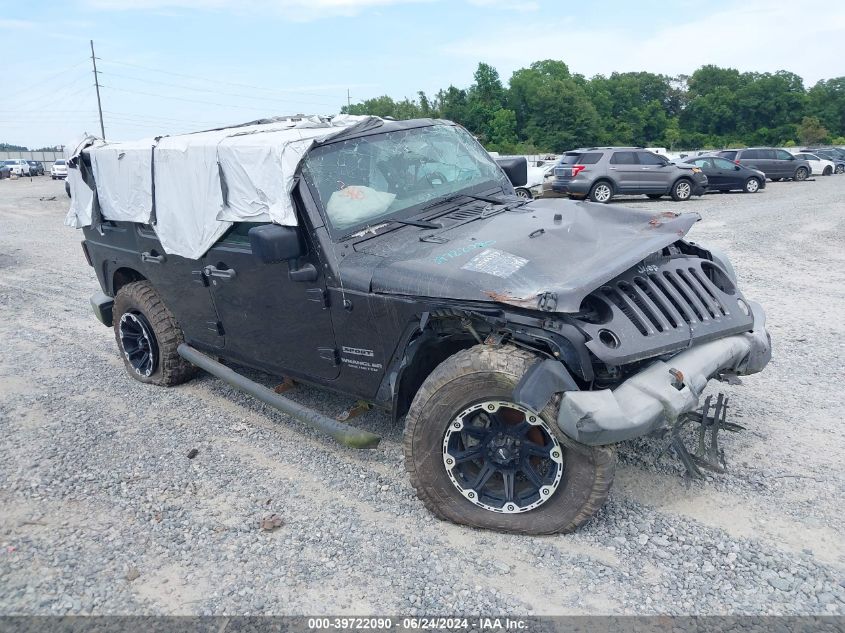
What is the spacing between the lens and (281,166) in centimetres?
402

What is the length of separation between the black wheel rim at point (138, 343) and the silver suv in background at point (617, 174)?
1433 centimetres

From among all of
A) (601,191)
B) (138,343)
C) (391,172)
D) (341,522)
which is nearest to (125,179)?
(138,343)


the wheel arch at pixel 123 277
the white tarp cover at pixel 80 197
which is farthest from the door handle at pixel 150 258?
the white tarp cover at pixel 80 197

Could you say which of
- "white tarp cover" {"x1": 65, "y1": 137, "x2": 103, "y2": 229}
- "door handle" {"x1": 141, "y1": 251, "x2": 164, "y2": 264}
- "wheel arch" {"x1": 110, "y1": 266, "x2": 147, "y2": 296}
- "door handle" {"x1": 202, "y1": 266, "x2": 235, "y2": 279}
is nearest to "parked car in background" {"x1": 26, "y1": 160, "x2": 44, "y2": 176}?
"white tarp cover" {"x1": 65, "y1": 137, "x2": 103, "y2": 229}

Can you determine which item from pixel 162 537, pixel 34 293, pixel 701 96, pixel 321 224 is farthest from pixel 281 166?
pixel 701 96

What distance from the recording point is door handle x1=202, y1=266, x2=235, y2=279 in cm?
455

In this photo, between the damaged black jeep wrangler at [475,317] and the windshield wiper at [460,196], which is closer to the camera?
the damaged black jeep wrangler at [475,317]

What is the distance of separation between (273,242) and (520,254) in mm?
1319

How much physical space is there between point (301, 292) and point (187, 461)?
1454mm

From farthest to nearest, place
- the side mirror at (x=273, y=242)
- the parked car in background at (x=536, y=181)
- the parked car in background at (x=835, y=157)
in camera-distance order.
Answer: the parked car in background at (x=835, y=157)
the parked car in background at (x=536, y=181)
the side mirror at (x=273, y=242)

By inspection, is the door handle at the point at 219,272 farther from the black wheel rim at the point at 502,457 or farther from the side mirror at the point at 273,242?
the black wheel rim at the point at 502,457

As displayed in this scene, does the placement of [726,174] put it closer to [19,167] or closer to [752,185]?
[752,185]

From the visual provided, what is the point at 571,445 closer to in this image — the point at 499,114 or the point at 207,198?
the point at 207,198

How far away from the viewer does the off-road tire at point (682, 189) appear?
62.5ft
